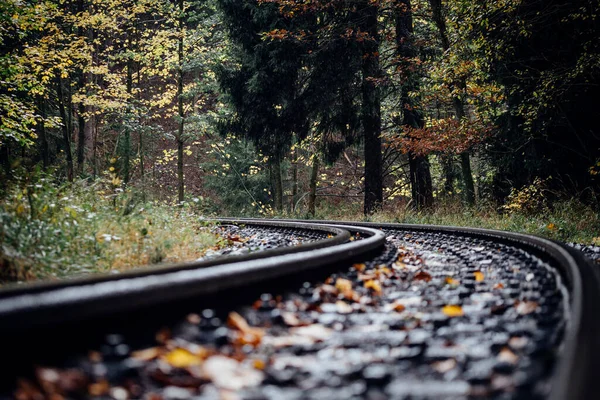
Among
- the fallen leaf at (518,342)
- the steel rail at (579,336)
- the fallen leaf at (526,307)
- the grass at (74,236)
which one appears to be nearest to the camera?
the steel rail at (579,336)

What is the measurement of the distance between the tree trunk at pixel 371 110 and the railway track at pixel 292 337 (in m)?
12.1

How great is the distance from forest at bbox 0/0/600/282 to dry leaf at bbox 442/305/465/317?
3305 mm

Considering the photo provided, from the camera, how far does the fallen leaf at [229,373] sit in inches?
66.2

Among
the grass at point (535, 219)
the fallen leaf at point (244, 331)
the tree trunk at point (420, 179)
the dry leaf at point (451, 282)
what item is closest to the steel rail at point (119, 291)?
the fallen leaf at point (244, 331)

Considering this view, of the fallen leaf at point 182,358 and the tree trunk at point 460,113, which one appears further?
the tree trunk at point 460,113

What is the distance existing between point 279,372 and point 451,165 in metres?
17.9

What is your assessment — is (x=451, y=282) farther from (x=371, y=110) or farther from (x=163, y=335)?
(x=371, y=110)

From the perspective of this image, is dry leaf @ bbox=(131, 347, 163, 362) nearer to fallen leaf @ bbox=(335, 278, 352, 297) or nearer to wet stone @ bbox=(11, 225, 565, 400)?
wet stone @ bbox=(11, 225, 565, 400)

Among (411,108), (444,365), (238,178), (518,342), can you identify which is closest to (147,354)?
(444,365)

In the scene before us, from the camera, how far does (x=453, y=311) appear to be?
8.86 ft

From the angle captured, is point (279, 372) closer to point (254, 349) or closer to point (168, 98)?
point (254, 349)

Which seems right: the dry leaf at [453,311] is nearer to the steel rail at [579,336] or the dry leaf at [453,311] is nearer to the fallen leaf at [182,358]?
Answer: the steel rail at [579,336]

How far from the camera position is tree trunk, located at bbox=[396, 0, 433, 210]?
1502cm

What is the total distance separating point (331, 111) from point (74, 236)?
40.6 ft
